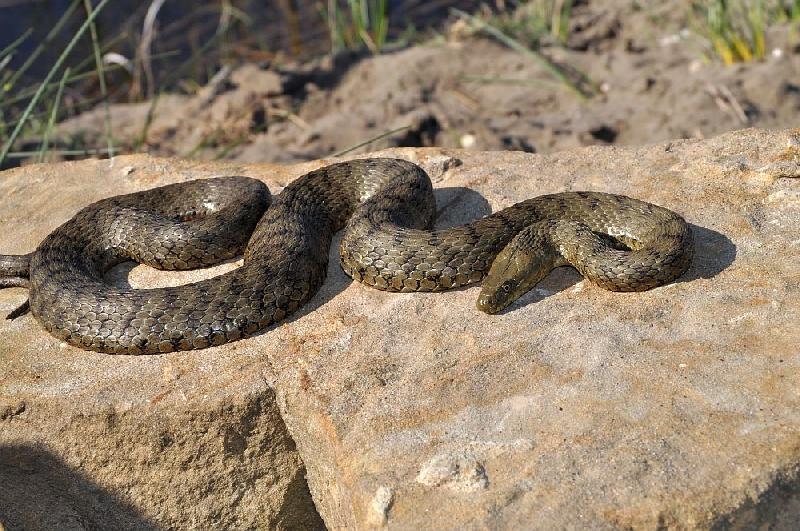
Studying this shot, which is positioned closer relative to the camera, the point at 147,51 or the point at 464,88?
the point at 464,88

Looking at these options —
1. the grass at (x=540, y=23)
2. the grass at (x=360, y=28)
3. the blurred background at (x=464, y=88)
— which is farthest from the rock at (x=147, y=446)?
the grass at (x=540, y=23)

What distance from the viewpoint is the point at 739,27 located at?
11.5 meters

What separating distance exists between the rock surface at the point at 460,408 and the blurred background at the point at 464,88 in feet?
11.5

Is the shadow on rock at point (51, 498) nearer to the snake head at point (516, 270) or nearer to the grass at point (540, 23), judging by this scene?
the snake head at point (516, 270)

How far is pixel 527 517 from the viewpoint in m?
4.83

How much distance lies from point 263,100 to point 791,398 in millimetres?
7997

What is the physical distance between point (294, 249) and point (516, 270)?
1.56m

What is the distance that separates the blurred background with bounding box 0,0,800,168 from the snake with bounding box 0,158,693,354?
2.31 m

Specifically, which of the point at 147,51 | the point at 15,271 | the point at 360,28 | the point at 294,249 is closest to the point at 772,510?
the point at 294,249

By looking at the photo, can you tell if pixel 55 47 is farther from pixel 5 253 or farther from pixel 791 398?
pixel 791 398

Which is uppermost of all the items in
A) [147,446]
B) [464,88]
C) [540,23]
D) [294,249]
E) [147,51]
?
[294,249]

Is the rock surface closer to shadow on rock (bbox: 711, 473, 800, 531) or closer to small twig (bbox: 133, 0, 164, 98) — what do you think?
shadow on rock (bbox: 711, 473, 800, 531)

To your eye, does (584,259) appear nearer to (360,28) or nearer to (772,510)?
(772,510)

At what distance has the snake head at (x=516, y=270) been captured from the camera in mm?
6500
